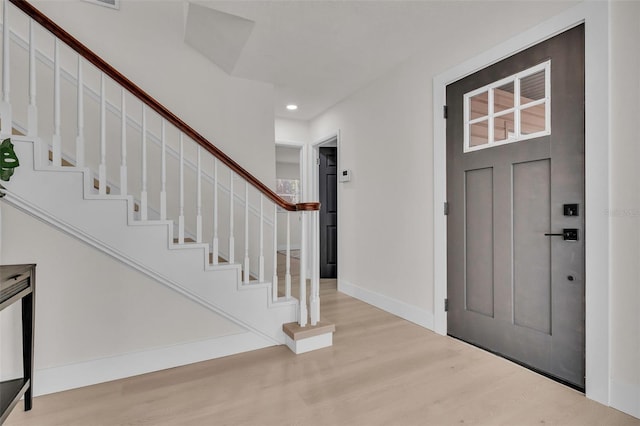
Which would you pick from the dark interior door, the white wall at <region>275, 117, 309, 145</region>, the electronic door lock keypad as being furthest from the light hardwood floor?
the white wall at <region>275, 117, 309, 145</region>

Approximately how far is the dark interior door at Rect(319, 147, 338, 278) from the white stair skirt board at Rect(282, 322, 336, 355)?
2484 mm

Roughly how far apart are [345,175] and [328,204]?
946 mm

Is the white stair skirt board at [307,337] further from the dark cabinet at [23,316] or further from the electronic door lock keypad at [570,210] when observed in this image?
the electronic door lock keypad at [570,210]

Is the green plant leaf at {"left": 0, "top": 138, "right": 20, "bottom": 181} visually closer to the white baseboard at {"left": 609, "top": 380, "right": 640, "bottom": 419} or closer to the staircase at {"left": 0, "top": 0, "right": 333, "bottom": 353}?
the staircase at {"left": 0, "top": 0, "right": 333, "bottom": 353}

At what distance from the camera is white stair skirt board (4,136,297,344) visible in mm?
1797

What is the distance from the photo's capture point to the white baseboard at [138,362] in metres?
1.92

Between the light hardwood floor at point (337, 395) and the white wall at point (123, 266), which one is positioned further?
the white wall at point (123, 266)

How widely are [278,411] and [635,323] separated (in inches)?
76.2

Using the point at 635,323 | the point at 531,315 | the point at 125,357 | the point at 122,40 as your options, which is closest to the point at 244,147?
the point at 122,40

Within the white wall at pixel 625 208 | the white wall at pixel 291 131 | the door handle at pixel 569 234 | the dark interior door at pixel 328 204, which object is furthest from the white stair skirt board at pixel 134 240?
the white wall at pixel 291 131

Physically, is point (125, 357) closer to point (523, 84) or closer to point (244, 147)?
point (244, 147)

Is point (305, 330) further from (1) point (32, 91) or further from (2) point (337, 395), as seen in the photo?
(1) point (32, 91)

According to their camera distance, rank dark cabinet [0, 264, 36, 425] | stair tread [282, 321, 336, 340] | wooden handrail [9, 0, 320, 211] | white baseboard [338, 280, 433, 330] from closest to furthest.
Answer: dark cabinet [0, 264, 36, 425] → wooden handrail [9, 0, 320, 211] → stair tread [282, 321, 336, 340] → white baseboard [338, 280, 433, 330]

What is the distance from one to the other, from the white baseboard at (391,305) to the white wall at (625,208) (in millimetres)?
1313
